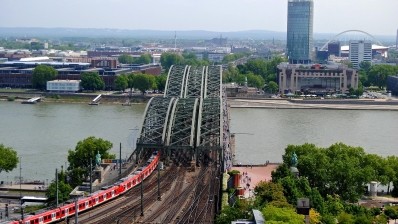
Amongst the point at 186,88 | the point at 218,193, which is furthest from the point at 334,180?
the point at 186,88

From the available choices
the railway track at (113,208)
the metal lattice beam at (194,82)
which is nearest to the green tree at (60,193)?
the railway track at (113,208)

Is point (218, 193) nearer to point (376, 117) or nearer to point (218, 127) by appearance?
point (218, 127)

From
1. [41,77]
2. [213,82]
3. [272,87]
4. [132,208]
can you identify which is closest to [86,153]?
[132,208]

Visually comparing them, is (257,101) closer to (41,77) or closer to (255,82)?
(255,82)

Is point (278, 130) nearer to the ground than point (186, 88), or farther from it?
nearer to the ground

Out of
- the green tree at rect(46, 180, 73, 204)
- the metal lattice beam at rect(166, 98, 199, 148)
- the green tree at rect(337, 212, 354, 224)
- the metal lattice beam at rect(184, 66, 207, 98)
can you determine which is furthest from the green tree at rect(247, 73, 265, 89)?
the green tree at rect(337, 212, 354, 224)

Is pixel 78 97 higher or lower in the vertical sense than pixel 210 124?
lower

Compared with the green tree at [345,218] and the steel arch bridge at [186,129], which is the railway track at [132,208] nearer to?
the steel arch bridge at [186,129]

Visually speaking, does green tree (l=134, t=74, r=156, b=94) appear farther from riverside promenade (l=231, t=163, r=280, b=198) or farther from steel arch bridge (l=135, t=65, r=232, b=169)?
riverside promenade (l=231, t=163, r=280, b=198)
